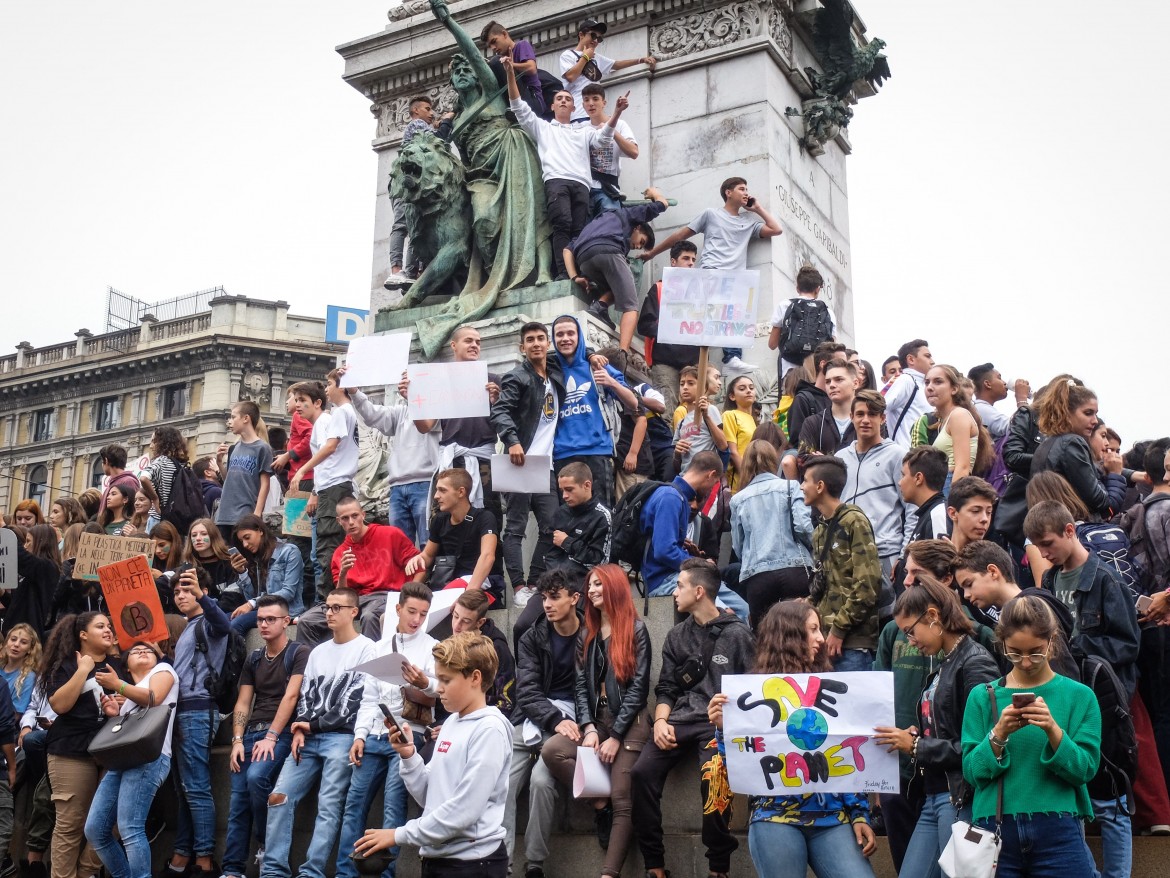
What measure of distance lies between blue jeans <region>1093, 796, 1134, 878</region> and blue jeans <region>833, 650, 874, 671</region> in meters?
1.82

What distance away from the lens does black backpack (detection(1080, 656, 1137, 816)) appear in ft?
20.5

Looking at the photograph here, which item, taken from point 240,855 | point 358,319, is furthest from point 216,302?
point 240,855

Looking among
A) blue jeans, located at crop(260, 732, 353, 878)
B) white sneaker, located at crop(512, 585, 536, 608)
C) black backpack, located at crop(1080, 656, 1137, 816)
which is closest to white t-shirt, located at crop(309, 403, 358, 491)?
white sneaker, located at crop(512, 585, 536, 608)

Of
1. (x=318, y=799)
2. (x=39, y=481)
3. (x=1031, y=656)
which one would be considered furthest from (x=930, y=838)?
(x=39, y=481)

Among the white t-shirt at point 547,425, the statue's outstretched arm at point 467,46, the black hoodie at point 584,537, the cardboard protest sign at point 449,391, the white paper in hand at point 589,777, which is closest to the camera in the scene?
the white paper in hand at point 589,777

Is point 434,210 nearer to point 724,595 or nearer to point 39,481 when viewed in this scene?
point 724,595

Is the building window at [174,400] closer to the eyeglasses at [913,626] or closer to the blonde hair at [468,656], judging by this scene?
the blonde hair at [468,656]

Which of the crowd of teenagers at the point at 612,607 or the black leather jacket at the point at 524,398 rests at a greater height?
the black leather jacket at the point at 524,398

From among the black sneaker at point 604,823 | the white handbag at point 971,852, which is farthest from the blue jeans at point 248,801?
the white handbag at point 971,852

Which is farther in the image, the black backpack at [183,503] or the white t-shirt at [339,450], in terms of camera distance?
the black backpack at [183,503]

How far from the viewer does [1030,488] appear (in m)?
7.81

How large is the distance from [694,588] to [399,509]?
4.29 m

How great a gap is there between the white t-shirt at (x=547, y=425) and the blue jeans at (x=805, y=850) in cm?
474

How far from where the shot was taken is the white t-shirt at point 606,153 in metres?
14.1
